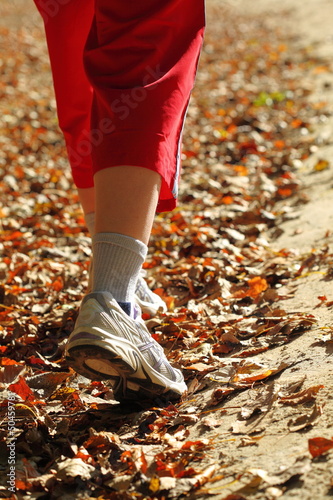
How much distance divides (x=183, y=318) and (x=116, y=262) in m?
0.86

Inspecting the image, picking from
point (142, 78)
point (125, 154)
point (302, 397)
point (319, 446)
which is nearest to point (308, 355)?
point (302, 397)

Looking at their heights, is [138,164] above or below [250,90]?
below

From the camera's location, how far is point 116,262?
1655 millimetres

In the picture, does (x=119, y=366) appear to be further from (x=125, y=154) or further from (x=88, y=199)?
(x=88, y=199)

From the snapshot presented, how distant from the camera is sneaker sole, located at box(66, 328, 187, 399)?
5.15 ft

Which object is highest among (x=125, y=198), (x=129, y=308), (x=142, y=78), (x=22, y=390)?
(x=142, y=78)

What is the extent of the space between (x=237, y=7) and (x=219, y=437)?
1612 cm

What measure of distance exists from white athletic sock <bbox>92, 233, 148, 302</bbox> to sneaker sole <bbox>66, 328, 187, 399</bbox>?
5.7 inches

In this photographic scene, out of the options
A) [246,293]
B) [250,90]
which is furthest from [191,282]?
[250,90]

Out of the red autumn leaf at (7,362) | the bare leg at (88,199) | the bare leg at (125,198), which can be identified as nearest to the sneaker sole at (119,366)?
the bare leg at (125,198)

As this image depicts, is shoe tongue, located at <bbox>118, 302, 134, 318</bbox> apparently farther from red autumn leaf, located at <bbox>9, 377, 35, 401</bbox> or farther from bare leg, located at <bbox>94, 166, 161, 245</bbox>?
red autumn leaf, located at <bbox>9, 377, 35, 401</bbox>

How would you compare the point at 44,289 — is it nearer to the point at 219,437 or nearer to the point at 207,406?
the point at 207,406

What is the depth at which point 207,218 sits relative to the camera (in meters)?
3.72

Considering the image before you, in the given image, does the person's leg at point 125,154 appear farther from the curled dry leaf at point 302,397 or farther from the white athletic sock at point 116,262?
the curled dry leaf at point 302,397
